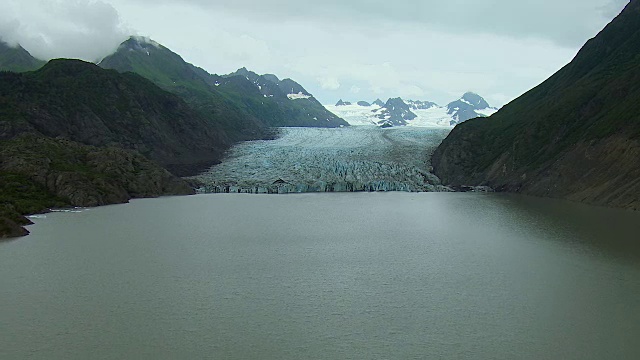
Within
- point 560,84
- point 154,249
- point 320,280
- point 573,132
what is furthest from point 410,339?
point 560,84

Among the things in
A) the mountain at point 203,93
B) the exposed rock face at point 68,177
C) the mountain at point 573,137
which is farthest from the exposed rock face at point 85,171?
the mountain at point 203,93

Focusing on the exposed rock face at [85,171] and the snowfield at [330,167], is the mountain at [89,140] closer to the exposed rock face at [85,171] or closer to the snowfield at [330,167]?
the exposed rock face at [85,171]

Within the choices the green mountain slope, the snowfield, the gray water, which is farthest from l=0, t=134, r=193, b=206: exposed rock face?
the green mountain slope

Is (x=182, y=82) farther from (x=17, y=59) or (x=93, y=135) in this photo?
(x=93, y=135)

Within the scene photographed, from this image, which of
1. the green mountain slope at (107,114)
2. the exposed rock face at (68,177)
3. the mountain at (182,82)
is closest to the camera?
the exposed rock face at (68,177)

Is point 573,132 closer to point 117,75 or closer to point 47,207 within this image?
point 47,207
